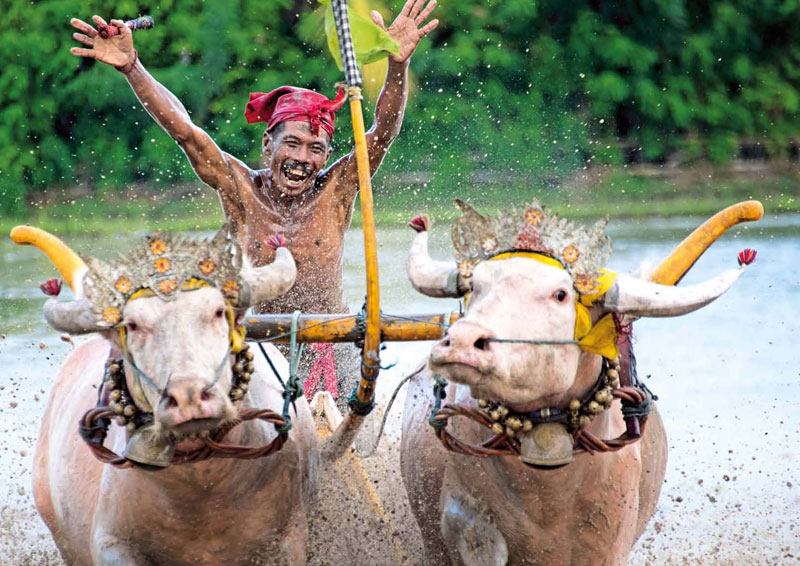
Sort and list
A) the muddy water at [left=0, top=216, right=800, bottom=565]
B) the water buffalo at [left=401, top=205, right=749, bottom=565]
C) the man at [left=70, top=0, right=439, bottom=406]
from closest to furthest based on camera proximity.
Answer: the water buffalo at [left=401, top=205, right=749, bottom=565] < the man at [left=70, top=0, right=439, bottom=406] < the muddy water at [left=0, top=216, right=800, bottom=565]

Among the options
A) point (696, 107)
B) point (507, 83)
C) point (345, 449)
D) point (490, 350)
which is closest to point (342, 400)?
point (345, 449)

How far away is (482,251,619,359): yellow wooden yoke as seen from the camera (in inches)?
182

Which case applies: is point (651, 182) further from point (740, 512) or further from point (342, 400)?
point (342, 400)

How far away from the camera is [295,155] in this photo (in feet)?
21.5

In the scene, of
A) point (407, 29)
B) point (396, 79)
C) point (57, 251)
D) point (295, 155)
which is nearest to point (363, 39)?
point (407, 29)

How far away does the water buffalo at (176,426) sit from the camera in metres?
4.50

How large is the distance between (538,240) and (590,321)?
32cm

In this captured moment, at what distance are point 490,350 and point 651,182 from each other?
14.7 m

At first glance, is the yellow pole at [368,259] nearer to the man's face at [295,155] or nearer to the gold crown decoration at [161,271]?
the gold crown decoration at [161,271]

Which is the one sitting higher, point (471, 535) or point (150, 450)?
point (150, 450)

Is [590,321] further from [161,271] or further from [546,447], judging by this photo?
[161,271]

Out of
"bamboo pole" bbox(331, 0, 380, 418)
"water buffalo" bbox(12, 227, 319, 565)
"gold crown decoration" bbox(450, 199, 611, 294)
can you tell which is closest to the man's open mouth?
"bamboo pole" bbox(331, 0, 380, 418)

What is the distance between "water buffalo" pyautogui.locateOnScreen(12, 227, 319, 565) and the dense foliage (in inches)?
456

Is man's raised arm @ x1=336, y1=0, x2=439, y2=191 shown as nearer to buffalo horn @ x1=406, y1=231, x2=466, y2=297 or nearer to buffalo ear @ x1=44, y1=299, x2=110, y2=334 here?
buffalo horn @ x1=406, y1=231, x2=466, y2=297
